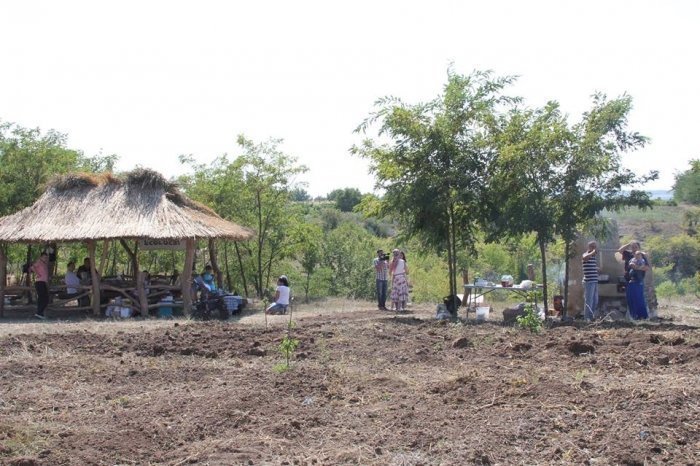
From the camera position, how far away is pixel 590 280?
15664 mm

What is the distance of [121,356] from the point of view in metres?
11.1

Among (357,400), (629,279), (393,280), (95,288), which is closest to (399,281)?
(393,280)

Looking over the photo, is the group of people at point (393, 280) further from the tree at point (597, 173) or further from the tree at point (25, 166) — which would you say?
the tree at point (25, 166)

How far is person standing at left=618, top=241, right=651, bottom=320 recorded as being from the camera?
49.7ft

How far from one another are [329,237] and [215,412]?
1039 inches

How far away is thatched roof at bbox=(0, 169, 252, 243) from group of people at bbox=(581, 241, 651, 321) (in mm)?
7972

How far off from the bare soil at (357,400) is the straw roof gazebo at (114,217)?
5.80 m

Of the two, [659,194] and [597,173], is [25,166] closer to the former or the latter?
[597,173]

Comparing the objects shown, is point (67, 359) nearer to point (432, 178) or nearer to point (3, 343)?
point (3, 343)

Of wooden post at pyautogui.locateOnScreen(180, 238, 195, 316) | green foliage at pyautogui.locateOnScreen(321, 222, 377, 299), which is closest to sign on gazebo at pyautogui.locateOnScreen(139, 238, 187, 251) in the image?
wooden post at pyautogui.locateOnScreen(180, 238, 195, 316)

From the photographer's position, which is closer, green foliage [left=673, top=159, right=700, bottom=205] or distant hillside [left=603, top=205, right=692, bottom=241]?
green foliage [left=673, top=159, right=700, bottom=205]

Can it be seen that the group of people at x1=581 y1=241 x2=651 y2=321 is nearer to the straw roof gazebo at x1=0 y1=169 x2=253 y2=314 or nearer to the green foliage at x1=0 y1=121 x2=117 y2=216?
the straw roof gazebo at x1=0 y1=169 x2=253 y2=314

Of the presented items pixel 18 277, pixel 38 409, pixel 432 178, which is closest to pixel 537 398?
pixel 38 409

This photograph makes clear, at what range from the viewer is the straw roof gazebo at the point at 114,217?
18.0 meters
